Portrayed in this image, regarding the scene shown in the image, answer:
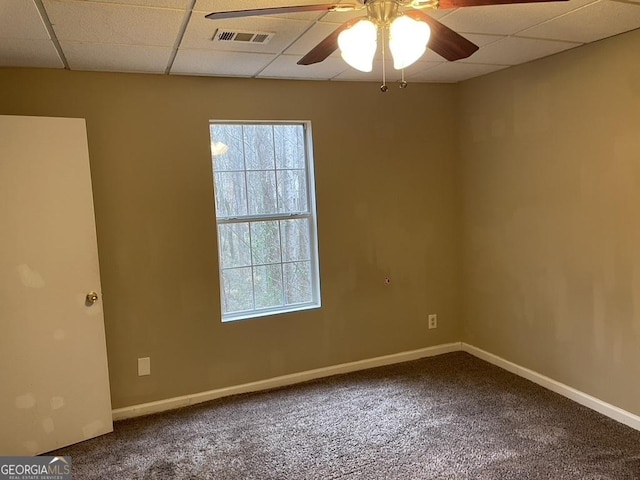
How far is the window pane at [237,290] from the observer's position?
3592 mm

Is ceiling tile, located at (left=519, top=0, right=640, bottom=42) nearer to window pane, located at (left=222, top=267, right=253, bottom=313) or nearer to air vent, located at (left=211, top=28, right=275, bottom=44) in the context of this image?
air vent, located at (left=211, top=28, right=275, bottom=44)

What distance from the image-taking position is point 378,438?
9.39 ft

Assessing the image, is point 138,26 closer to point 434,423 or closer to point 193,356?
point 193,356

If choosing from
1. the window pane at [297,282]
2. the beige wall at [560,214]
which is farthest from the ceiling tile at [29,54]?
the beige wall at [560,214]

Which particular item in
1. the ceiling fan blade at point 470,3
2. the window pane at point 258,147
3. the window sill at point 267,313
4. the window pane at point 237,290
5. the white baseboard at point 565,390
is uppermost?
the ceiling fan blade at point 470,3

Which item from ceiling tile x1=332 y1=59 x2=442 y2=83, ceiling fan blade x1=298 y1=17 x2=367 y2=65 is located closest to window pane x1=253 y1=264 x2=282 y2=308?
ceiling tile x1=332 y1=59 x2=442 y2=83

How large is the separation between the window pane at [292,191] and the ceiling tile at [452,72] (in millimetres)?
1129

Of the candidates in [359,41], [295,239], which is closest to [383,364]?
[295,239]

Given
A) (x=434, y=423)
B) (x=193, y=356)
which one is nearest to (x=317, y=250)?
(x=193, y=356)

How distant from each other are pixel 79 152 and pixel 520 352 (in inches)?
130

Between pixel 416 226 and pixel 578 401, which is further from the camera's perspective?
pixel 416 226

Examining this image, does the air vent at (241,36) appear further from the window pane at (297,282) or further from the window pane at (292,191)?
the window pane at (297,282)

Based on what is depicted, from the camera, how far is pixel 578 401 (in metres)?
3.19

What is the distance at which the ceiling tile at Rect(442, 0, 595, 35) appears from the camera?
222 centimetres
